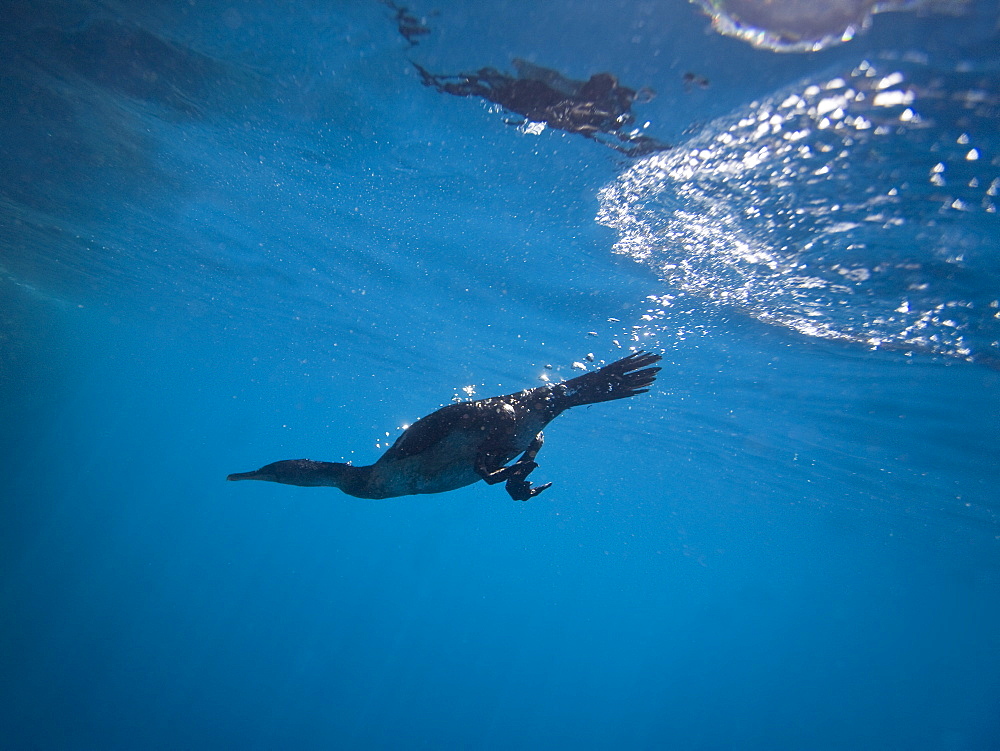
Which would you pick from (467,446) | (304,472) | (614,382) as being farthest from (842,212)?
(304,472)

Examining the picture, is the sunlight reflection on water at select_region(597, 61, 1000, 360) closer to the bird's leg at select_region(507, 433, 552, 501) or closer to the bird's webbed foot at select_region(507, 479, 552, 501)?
the bird's leg at select_region(507, 433, 552, 501)

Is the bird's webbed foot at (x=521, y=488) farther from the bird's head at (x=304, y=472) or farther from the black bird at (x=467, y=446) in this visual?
the bird's head at (x=304, y=472)

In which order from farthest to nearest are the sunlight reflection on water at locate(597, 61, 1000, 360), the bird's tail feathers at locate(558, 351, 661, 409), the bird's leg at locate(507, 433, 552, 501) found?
the sunlight reflection on water at locate(597, 61, 1000, 360) → the bird's tail feathers at locate(558, 351, 661, 409) → the bird's leg at locate(507, 433, 552, 501)

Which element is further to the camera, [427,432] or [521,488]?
[521,488]

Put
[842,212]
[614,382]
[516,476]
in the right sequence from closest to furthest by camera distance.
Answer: [516,476], [614,382], [842,212]

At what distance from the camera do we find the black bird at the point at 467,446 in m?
3.86

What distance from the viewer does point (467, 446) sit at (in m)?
4.01

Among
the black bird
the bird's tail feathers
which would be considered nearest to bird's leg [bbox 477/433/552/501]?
the black bird

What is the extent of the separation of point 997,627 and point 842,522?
3865cm

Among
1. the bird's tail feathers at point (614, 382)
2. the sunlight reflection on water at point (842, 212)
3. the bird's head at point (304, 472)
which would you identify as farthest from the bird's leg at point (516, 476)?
the sunlight reflection on water at point (842, 212)

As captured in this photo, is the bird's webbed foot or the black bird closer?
the black bird

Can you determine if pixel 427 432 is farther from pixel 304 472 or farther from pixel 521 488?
pixel 304 472

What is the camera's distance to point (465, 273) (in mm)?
13648

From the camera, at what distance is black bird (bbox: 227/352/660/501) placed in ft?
12.7
